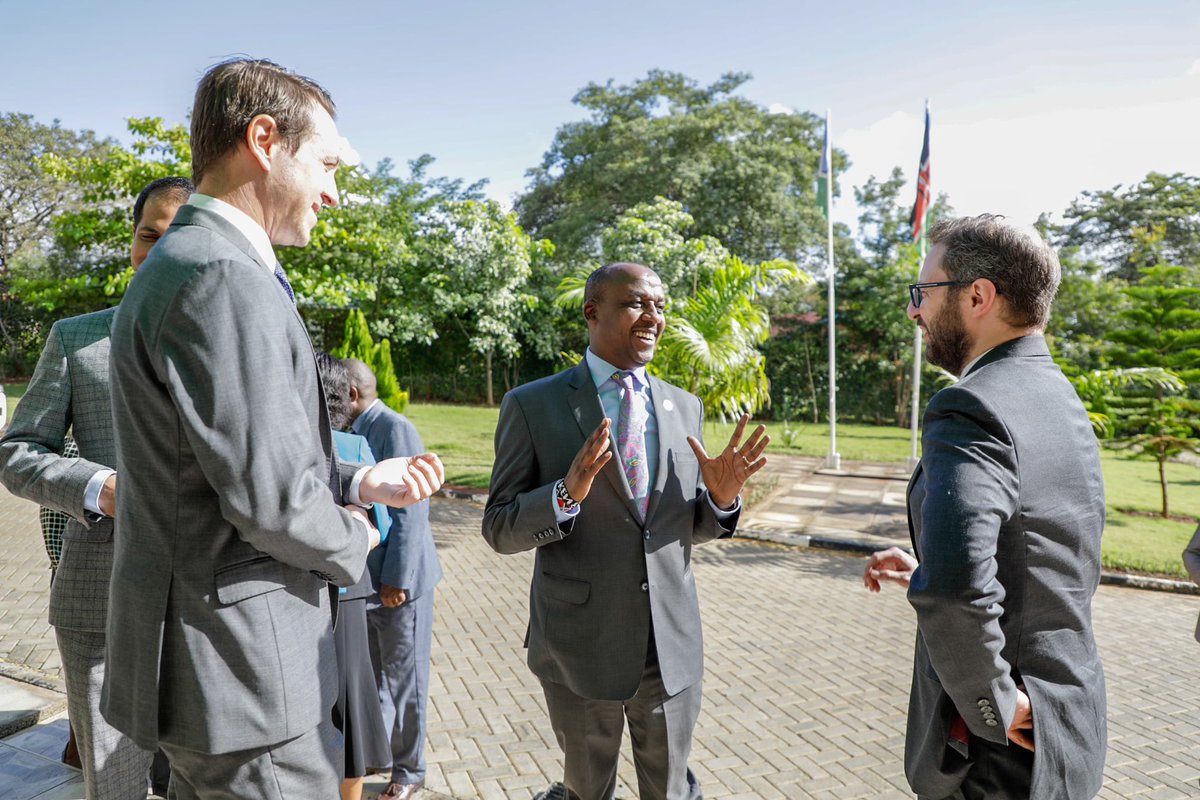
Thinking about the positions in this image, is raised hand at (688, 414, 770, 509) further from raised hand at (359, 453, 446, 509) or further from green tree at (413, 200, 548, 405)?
green tree at (413, 200, 548, 405)

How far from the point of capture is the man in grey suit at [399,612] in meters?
3.62

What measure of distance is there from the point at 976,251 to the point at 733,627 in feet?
16.5

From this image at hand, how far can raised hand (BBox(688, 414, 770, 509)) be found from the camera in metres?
2.63

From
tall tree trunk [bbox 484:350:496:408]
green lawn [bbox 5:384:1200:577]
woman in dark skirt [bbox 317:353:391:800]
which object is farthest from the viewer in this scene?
tall tree trunk [bbox 484:350:496:408]

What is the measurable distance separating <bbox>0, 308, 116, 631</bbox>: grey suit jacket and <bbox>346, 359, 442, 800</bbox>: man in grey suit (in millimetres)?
1244

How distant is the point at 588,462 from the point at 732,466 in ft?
1.87

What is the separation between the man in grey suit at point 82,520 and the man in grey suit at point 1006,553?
7.86ft

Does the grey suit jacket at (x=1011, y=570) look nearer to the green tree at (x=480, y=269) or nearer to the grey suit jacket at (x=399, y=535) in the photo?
the grey suit jacket at (x=399, y=535)

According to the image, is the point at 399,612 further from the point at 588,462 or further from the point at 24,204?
the point at 24,204

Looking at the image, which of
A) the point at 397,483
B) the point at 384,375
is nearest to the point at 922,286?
the point at 397,483

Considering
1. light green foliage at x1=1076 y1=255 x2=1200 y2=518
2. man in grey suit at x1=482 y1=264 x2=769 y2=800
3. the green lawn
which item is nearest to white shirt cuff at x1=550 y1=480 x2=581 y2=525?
man in grey suit at x1=482 y1=264 x2=769 y2=800

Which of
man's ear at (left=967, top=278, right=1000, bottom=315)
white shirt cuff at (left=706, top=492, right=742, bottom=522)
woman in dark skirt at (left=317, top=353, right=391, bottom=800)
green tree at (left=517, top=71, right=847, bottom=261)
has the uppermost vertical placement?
green tree at (left=517, top=71, right=847, bottom=261)

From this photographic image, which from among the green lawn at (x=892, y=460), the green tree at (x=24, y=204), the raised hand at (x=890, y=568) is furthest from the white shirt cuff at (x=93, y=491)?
the green tree at (x=24, y=204)

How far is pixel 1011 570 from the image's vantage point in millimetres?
1785
